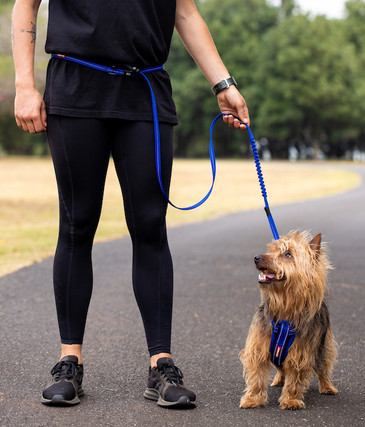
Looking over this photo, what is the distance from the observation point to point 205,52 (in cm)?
339

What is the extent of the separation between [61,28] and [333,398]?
222cm

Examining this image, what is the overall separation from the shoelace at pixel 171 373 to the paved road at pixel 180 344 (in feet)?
0.50

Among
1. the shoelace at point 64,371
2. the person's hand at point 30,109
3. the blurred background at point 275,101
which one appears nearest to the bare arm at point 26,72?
the person's hand at point 30,109

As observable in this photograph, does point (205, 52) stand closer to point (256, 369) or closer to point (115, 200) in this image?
point (256, 369)

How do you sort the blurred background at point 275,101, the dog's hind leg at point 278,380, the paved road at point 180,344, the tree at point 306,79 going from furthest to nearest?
the tree at point 306,79, the blurred background at point 275,101, the dog's hind leg at point 278,380, the paved road at point 180,344

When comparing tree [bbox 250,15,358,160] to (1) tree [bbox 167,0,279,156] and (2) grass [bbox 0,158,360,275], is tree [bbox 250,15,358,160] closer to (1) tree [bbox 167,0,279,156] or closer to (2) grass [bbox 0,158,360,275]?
(1) tree [bbox 167,0,279,156]

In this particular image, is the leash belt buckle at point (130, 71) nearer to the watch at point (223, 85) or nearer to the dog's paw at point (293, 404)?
the watch at point (223, 85)

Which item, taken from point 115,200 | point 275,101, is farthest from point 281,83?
point 115,200

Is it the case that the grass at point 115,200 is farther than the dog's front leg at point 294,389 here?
Yes

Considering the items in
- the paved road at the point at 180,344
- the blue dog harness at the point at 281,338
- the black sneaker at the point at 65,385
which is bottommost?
the paved road at the point at 180,344

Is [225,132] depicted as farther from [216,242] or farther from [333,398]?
[333,398]

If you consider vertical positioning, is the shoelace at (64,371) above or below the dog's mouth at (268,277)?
below

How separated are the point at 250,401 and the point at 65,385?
2.84 feet

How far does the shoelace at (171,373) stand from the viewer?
3.10 metres
